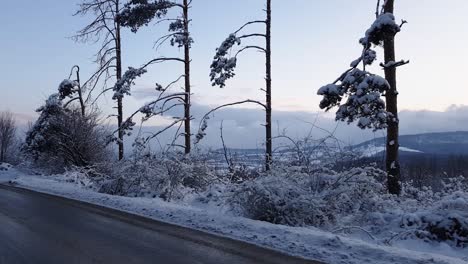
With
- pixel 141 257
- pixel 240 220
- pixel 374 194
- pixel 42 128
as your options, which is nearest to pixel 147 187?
pixel 240 220

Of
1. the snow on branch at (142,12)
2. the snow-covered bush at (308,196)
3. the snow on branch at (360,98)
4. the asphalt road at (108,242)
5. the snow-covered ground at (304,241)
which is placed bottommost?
the asphalt road at (108,242)

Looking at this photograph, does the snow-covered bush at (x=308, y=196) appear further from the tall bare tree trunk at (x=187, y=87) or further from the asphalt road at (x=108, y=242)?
the tall bare tree trunk at (x=187, y=87)

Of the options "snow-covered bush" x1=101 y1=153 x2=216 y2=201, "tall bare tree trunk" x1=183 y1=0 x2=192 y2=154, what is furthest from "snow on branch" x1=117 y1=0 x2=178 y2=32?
"snow-covered bush" x1=101 y1=153 x2=216 y2=201

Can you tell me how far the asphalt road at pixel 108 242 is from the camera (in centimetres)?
752

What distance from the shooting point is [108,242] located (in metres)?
8.84

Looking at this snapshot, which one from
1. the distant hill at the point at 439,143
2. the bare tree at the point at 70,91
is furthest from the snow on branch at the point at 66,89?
the distant hill at the point at 439,143

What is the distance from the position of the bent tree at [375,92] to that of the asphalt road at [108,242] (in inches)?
245

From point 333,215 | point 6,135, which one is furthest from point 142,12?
point 6,135

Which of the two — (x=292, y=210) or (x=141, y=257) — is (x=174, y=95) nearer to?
(x=292, y=210)

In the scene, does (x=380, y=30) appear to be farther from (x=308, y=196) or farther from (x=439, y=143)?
(x=439, y=143)

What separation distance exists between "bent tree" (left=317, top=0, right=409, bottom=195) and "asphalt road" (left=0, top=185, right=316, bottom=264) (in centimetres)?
623

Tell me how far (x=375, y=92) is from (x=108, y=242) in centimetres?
828

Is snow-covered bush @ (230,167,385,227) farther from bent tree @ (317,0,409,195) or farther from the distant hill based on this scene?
the distant hill

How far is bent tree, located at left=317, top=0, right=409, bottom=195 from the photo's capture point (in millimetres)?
13508
